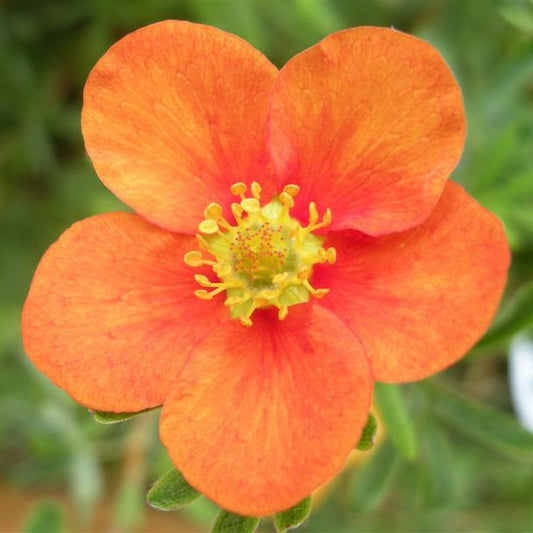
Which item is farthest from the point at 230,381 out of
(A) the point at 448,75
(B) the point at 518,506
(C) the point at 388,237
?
(B) the point at 518,506

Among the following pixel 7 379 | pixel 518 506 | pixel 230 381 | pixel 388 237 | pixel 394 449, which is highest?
pixel 388 237

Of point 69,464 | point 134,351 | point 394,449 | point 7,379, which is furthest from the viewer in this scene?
point 7,379

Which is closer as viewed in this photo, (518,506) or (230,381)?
(230,381)

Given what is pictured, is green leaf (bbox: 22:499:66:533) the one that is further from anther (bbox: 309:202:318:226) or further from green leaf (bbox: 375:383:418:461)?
anther (bbox: 309:202:318:226)

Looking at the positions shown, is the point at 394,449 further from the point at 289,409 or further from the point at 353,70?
the point at 353,70

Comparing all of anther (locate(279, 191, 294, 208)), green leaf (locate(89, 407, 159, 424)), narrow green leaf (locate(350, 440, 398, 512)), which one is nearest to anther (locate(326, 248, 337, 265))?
anther (locate(279, 191, 294, 208))

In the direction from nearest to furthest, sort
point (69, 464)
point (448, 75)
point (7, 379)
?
point (448, 75), point (69, 464), point (7, 379)

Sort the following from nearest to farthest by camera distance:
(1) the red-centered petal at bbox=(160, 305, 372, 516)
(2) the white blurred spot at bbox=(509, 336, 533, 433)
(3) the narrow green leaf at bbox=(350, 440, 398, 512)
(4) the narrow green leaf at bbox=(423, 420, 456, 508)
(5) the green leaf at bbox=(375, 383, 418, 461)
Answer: (1) the red-centered petal at bbox=(160, 305, 372, 516) → (5) the green leaf at bbox=(375, 383, 418, 461) → (3) the narrow green leaf at bbox=(350, 440, 398, 512) → (4) the narrow green leaf at bbox=(423, 420, 456, 508) → (2) the white blurred spot at bbox=(509, 336, 533, 433)

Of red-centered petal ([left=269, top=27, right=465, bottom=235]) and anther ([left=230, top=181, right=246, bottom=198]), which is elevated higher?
red-centered petal ([left=269, top=27, right=465, bottom=235])
